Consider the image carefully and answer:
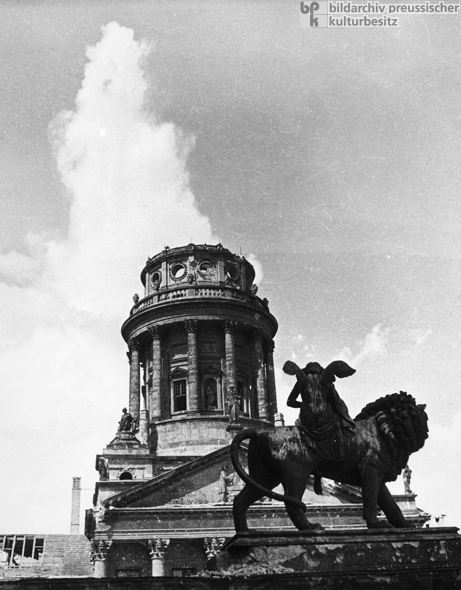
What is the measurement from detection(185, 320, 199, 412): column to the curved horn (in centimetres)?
3332

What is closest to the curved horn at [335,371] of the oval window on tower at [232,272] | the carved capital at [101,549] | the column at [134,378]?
the carved capital at [101,549]

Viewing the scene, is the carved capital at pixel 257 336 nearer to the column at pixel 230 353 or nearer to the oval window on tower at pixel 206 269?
Result: the column at pixel 230 353

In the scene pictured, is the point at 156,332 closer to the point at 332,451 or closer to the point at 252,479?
the point at 252,479

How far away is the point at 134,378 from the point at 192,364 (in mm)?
4835

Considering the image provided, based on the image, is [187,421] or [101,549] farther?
[187,421]

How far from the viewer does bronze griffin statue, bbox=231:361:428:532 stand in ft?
20.7

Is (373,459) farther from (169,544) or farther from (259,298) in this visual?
(259,298)

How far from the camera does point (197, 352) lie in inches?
1640

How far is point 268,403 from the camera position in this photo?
141ft

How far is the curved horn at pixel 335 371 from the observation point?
6789 millimetres

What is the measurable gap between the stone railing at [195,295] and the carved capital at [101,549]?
55.6 ft

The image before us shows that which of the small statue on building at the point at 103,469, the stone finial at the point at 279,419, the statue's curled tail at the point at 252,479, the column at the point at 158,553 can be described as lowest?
the statue's curled tail at the point at 252,479

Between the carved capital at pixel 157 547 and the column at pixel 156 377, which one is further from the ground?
the column at pixel 156 377

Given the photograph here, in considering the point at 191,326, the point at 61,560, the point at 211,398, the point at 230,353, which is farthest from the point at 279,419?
the point at 61,560
